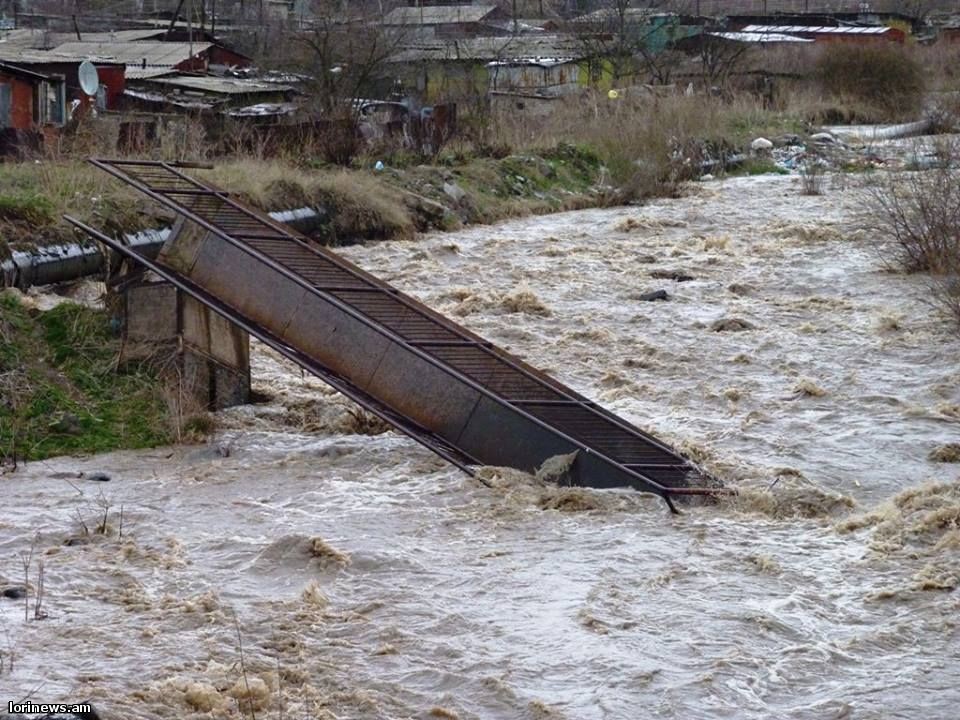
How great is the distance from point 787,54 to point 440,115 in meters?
23.2

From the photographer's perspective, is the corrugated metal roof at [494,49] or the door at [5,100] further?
the corrugated metal roof at [494,49]

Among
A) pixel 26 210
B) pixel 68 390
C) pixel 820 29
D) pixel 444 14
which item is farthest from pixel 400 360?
pixel 444 14

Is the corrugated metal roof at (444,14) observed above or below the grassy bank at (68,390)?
above

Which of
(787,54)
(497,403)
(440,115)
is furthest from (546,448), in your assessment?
(787,54)

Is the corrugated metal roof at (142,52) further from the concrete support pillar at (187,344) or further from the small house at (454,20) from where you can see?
the concrete support pillar at (187,344)

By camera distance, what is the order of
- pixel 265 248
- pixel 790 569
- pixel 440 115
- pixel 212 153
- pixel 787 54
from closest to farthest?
pixel 790 569
pixel 265 248
pixel 212 153
pixel 440 115
pixel 787 54

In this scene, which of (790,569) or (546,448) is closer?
(790,569)

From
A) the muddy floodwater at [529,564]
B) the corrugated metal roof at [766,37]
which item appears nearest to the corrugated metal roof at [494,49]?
the corrugated metal roof at [766,37]

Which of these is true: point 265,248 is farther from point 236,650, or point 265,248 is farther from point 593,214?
point 593,214

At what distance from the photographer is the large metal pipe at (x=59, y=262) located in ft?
41.3

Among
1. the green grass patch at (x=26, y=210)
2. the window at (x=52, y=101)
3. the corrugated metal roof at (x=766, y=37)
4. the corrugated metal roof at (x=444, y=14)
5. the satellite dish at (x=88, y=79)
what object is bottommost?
the green grass patch at (x=26, y=210)

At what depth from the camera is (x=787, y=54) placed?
44.0m

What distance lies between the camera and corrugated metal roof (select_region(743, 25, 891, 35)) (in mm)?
53034

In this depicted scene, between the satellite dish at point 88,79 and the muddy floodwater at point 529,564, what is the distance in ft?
57.1
